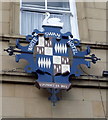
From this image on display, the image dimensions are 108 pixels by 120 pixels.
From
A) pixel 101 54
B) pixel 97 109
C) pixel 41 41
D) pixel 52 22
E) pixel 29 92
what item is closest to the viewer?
pixel 29 92

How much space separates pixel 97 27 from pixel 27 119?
359 centimetres

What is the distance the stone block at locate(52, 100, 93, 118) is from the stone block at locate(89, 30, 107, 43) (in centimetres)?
202

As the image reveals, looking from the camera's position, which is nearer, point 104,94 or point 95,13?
point 104,94

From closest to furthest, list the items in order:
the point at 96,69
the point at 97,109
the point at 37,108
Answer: the point at 37,108, the point at 97,109, the point at 96,69

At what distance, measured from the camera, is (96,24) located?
38.1 feet

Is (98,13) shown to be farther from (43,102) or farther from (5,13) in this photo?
(43,102)

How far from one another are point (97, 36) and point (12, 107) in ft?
10.9

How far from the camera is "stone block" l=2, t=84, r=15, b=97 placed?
9734 mm

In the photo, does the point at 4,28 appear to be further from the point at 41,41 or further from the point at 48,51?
the point at 48,51

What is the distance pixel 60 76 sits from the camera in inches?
392

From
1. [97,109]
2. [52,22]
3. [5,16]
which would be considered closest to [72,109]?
[97,109]

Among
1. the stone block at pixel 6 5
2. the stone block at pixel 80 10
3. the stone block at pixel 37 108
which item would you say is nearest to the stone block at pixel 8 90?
the stone block at pixel 37 108

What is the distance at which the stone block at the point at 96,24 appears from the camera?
11.5 meters

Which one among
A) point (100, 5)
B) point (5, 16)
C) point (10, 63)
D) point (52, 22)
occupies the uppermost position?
point (100, 5)
